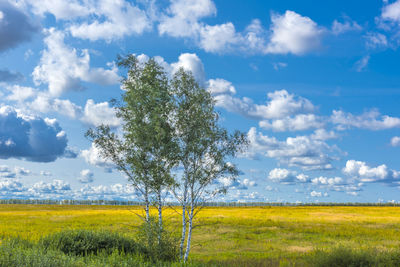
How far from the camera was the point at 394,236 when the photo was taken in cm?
4041

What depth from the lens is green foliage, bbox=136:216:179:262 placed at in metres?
21.8

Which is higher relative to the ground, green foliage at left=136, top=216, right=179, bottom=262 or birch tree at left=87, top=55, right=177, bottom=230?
birch tree at left=87, top=55, right=177, bottom=230

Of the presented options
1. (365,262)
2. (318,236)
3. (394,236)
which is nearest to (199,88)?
(365,262)

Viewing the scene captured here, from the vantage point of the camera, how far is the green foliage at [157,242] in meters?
21.8

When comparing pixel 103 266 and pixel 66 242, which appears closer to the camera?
pixel 103 266

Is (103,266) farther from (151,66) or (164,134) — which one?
(151,66)

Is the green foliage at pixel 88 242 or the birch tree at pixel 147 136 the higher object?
the birch tree at pixel 147 136

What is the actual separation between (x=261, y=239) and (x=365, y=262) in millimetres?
17735

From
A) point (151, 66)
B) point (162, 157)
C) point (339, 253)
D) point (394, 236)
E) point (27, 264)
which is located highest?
point (151, 66)

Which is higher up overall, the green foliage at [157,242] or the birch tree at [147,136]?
the birch tree at [147,136]

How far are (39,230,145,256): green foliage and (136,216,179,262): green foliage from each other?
92 centimetres

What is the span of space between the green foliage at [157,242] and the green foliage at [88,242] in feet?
3.01

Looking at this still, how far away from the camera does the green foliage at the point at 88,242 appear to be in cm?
2173

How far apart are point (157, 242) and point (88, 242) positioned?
466 cm
